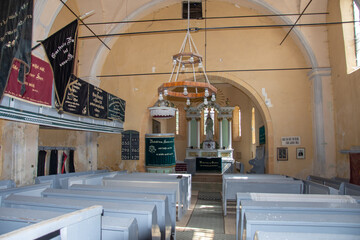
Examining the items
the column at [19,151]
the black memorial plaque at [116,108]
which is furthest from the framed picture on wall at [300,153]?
the column at [19,151]

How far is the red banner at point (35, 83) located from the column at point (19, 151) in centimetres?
69

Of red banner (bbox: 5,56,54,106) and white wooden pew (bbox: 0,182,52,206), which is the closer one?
white wooden pew (bbox: 0,182,52,206)

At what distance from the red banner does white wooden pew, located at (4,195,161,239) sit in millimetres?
1876

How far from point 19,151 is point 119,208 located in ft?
10.6

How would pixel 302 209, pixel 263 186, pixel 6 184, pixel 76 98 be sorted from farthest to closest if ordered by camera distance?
pixel 76 98 → pixel 263 186 → pixel 6 184 → pixel 302 209

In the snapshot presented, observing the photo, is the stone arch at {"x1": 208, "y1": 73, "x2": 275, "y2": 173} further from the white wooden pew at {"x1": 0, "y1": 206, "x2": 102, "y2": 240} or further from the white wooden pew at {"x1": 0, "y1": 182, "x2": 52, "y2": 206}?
the white wooden pew at {"x1": 0, "y1": 206, "x2": 102, "y2": 240}

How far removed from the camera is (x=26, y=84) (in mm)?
4473

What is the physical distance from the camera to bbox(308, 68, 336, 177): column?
7652 mm

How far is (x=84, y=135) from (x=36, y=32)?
3.77 m

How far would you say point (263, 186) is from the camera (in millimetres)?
5391

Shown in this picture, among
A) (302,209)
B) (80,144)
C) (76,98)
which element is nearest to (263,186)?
(302,209)

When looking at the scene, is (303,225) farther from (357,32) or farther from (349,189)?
(357,32)

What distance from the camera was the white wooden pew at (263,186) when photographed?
207 inches

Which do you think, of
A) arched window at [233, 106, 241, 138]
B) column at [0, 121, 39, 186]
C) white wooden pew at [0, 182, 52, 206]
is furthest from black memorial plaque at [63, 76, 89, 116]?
arched window at [233, 106, 241, 138]
